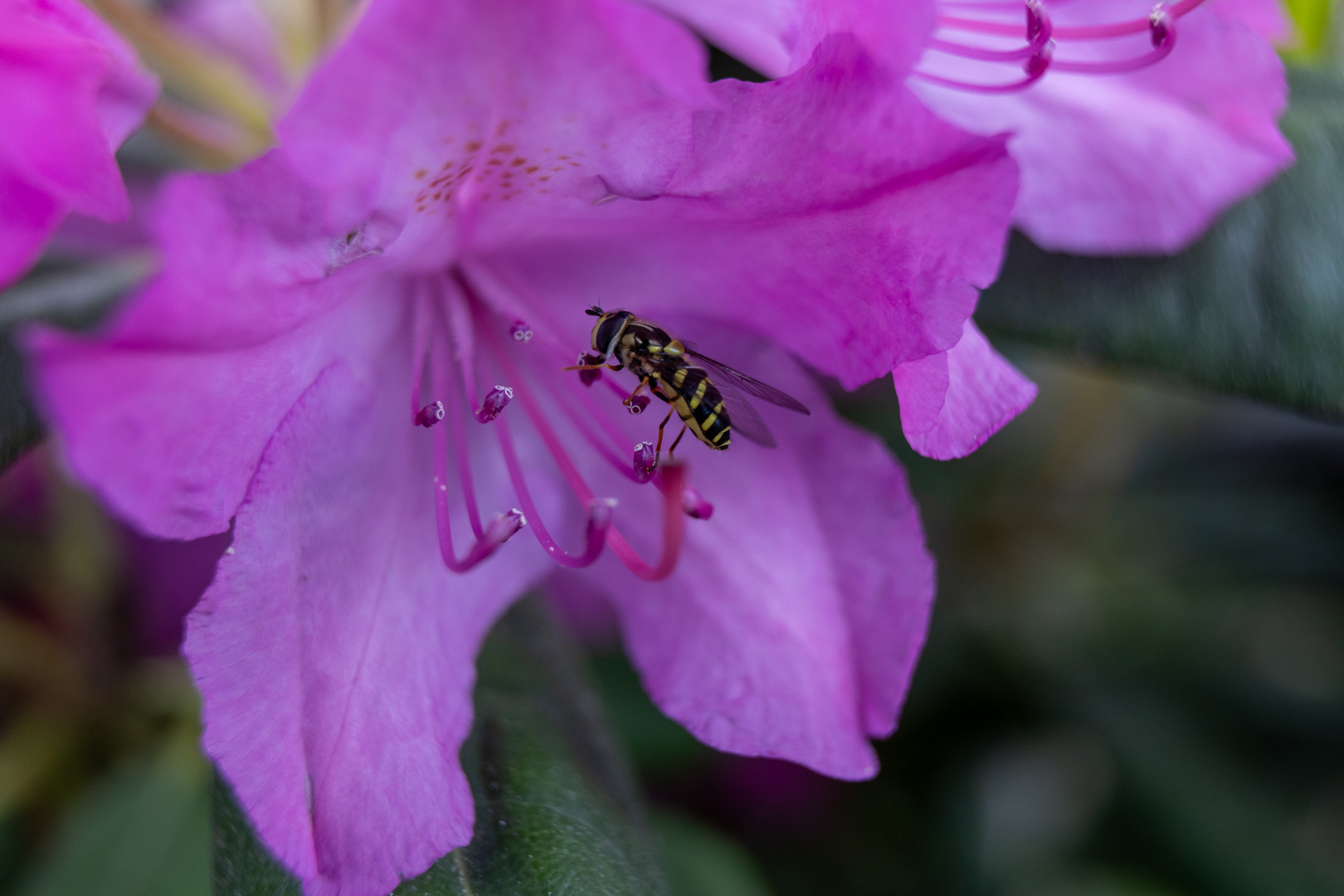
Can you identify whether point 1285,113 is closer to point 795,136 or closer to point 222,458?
point 795,136

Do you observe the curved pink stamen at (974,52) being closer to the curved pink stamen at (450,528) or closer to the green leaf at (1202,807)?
the curved pink stamen at (450,528)

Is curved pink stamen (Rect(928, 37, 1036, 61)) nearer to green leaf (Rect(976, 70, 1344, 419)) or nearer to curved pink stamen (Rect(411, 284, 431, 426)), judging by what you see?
green leaf (Rect(976, 70, 1344, 419))

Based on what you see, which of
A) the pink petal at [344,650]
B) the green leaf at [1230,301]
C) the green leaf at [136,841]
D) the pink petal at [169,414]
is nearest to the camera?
the pink petal at [169,414]

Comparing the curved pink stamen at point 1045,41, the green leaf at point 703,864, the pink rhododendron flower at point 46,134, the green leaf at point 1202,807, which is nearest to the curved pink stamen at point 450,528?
the pink rhododendron flower at point 46,134

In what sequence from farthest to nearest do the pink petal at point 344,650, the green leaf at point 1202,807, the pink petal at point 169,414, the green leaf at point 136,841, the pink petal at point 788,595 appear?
the green leaf at point 1202,807 < the green leaf at point 136,841 < the pink petal at point 788,595 < the pink petal at point 344,650 < the pink petal at point 169,414

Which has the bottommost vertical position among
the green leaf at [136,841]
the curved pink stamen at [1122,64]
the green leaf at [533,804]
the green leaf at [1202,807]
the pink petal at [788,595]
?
the green leaf at [1202,807]

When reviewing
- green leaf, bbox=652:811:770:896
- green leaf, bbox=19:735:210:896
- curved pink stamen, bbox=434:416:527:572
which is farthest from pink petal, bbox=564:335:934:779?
green leaf, bbox=19:735:210:896

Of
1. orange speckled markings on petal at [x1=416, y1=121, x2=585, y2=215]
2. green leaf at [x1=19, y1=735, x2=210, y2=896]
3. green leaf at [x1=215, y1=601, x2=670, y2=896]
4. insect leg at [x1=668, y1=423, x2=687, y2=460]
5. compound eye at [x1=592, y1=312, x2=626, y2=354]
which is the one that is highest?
orange speckled markings on petal at [x1=416, y1=121, x2=585, y2=215]
